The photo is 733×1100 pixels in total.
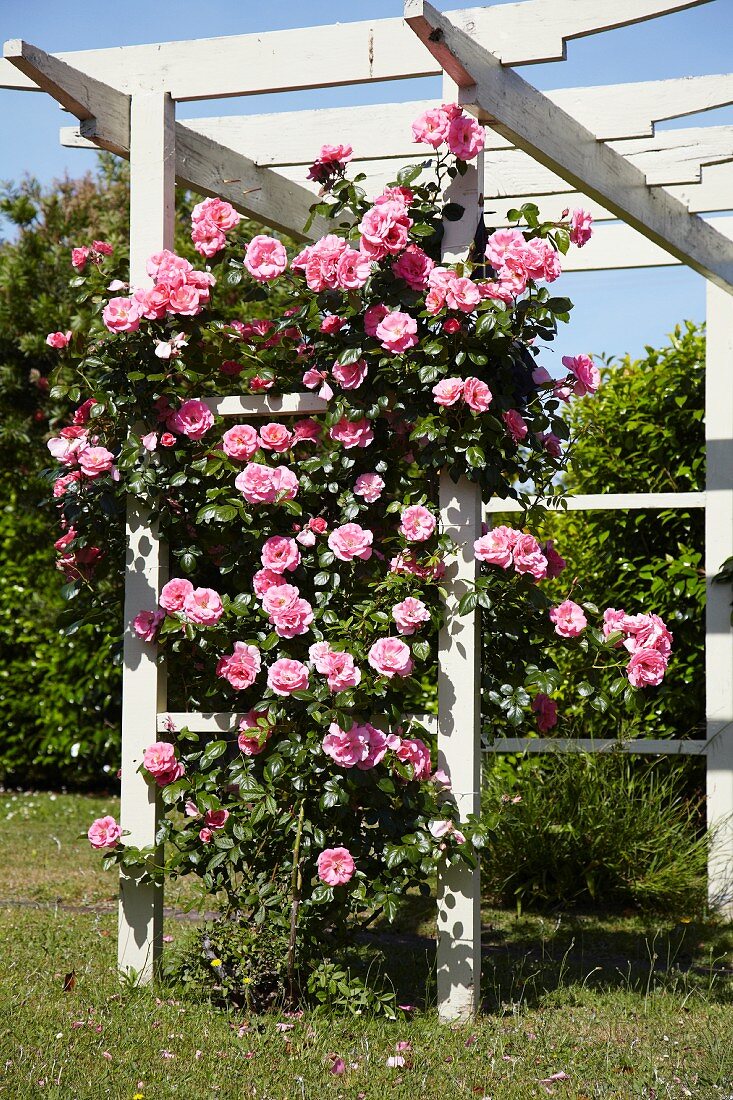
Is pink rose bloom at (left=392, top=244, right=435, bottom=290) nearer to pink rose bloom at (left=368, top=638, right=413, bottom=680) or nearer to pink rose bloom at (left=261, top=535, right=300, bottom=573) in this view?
pink rose bloom at (left=261, top=535, right=300, bottom=573)

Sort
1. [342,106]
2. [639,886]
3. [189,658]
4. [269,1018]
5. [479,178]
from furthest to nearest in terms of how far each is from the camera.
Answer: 1. [639,886]
2. [342,106]
3. [189,658]
4. [479,178]
5. [269,1018]

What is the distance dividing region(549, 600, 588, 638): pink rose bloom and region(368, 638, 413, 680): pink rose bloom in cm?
52

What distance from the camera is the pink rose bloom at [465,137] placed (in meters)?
3.25

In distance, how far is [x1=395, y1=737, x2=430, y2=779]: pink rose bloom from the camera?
3246mm

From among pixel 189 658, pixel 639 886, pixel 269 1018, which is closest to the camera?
pixel 269 1018

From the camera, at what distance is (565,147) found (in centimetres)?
369

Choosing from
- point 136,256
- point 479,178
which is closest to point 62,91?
point 136,256

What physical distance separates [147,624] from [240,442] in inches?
25.5


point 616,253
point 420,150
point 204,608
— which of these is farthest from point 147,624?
point 616,253

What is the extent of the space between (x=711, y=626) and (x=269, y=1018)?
9.37 ft

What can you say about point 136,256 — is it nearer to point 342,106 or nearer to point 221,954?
point 342,106

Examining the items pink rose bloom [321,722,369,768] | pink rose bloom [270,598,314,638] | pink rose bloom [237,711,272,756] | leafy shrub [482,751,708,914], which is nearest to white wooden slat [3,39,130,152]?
pink rose bloom [270,598,314,638]

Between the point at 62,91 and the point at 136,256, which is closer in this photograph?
the point at 62,91

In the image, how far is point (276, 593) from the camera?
132 inches
